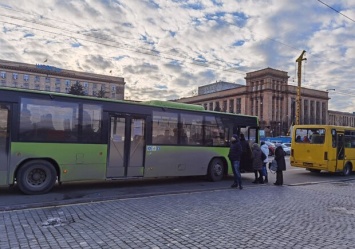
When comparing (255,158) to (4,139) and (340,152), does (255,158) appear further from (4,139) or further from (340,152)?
(4,139)

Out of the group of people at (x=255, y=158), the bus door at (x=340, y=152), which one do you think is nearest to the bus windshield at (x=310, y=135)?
the bus door at (x=340, y=152)

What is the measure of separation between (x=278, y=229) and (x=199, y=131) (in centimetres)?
698

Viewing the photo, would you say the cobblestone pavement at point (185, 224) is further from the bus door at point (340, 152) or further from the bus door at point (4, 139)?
the bus door at point (340, 152)

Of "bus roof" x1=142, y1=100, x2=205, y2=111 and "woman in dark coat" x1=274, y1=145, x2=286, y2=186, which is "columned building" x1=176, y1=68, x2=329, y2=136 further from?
"bus roof" x1=142, y1=100, x2=205, y2=111

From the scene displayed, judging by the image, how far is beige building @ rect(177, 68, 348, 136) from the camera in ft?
376

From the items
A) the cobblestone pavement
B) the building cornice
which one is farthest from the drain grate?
the building cornice

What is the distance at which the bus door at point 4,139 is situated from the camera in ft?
29.5

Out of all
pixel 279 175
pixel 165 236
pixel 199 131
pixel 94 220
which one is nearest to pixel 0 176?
pixel 94 220

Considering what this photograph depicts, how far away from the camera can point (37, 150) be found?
9438 millimetres

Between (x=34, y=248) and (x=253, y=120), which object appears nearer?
(x=34, y=248)

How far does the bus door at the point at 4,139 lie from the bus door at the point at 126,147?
298 cm

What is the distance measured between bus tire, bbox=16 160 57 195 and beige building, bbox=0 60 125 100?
92.0 m

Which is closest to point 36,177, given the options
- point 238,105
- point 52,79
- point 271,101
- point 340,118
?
point 52,79

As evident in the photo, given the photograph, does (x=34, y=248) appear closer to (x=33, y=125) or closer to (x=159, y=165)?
(x=33, y=125)
